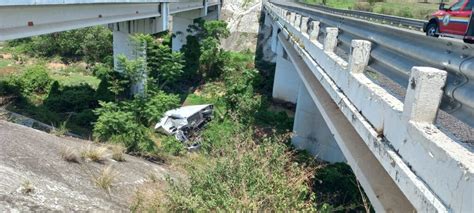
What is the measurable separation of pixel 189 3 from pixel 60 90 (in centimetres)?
1091

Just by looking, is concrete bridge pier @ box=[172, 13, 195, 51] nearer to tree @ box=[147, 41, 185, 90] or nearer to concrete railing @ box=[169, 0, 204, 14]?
concrete railing @ box=[169, 0, 204, 14]

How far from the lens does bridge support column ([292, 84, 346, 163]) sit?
611 inches

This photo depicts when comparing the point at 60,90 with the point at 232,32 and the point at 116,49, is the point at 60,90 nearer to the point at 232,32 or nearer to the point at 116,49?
the point at 116,49

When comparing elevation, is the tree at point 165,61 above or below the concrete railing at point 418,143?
below

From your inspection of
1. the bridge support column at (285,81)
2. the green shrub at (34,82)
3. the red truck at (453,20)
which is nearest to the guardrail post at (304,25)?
the red truck at (453,20)

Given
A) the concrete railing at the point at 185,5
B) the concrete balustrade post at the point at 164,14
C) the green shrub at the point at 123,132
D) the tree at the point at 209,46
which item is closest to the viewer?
the green shrub at the point at 123,132

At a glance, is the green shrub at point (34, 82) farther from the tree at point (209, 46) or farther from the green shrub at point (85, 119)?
the tree at point (209, 46)

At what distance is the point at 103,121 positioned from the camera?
13539 millimetres

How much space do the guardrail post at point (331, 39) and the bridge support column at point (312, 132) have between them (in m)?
8.47

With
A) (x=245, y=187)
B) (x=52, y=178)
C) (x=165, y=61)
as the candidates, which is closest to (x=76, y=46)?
(x=165, y=61)

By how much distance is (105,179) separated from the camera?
8.00 m

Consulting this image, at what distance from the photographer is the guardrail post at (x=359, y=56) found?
5.18 metres

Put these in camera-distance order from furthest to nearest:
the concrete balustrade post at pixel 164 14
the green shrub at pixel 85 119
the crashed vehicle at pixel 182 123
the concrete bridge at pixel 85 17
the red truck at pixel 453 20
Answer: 1. the concrete balustrade post at pixel 164 14
2. the crashed vehicle at pixel 182 123
3. the green shrub at pixel 85 119
4. the red truck at pixel 453 20
5. the concrete bridge at pixel 85 17

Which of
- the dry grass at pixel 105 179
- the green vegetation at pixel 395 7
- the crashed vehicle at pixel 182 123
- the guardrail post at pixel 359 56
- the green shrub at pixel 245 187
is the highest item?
the green vegetation at pixel 395 7
